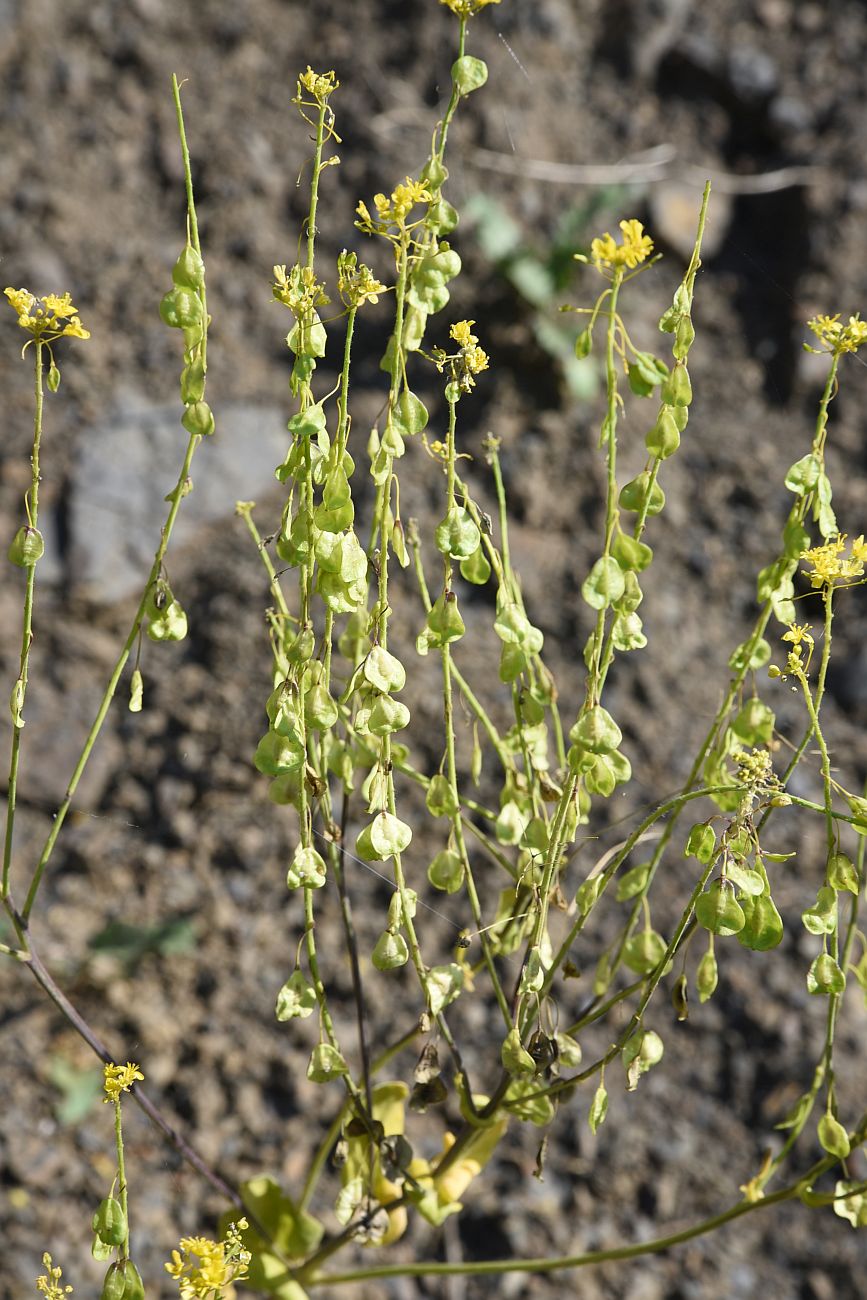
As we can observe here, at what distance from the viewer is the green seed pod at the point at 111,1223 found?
2.99ft

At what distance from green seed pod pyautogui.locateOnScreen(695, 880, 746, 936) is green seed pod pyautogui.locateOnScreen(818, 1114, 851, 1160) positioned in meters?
0.31

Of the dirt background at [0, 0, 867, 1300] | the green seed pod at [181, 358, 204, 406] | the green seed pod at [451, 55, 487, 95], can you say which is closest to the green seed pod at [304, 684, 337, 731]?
the green seed pod at [181, 358, 204, 406]

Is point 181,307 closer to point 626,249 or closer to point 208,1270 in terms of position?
point 626,249

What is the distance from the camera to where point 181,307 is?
912mm

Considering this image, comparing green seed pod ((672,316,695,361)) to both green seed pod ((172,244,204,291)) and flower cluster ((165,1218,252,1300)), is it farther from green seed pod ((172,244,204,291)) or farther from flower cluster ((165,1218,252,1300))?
flower cluster ((165,1218,252,1300))

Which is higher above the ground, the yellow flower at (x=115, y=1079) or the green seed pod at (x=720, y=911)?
the green seed pod at (x=720, y=911)

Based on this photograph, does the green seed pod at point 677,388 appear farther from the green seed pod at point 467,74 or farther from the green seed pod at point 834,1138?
the green seed pod at point 834,1138

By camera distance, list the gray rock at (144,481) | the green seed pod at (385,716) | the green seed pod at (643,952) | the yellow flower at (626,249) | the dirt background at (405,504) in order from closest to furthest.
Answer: the yellow flower at (626,249) < the green seed pod at (385,716) < the green seed pod at (643,952) < the dirt background at (405,504) < the gray rock at (144,481)

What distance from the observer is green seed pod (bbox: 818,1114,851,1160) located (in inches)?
40.6

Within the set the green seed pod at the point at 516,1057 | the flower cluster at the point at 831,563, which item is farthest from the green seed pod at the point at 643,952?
the flower cluster at the point at 831,563

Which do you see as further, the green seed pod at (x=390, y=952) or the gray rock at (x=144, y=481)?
the gray rock at (x=144, y=481)

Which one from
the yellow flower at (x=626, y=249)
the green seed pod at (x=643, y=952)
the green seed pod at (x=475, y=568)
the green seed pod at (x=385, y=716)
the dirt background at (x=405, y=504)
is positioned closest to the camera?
the yellow flower at (x=626, y=249)

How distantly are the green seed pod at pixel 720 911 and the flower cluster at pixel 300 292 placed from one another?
1.62 feet

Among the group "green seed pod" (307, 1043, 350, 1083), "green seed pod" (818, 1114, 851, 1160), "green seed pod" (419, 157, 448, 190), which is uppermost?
"green seed pod" (419, 157, 448, 190)
